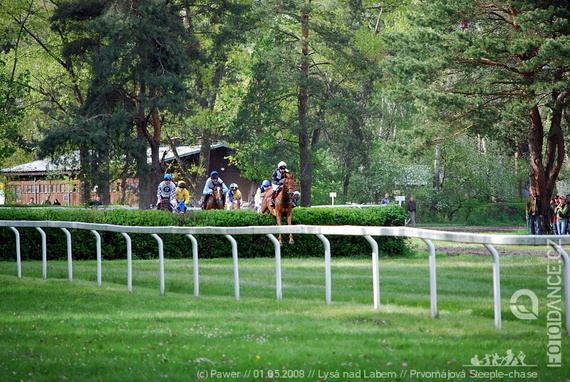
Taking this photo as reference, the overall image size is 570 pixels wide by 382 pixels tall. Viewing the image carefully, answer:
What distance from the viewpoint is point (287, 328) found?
8.40 m

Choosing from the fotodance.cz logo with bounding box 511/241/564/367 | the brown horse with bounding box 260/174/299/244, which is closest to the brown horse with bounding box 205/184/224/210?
the brown horse with bounding box 260/174/299/244

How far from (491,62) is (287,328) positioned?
2197 cm

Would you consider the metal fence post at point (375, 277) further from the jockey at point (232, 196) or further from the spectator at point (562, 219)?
the jockey at point (232, 196)

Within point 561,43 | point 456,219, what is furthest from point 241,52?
point 561,43

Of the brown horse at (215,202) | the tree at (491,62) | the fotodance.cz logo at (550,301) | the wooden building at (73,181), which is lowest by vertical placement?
the fotodance.cz logo at (550,301)

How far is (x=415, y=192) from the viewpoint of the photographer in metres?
49.2

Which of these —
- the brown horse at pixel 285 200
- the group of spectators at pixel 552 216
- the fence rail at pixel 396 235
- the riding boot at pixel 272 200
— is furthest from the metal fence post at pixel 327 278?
the group of spectators at pixel 552 216

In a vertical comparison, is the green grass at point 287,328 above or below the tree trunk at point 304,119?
below

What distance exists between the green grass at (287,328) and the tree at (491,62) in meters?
17.7

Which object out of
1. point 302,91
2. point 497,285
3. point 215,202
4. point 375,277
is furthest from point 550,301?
point 302,91

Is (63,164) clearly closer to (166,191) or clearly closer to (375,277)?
(166,191)

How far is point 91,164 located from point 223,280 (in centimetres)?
2736

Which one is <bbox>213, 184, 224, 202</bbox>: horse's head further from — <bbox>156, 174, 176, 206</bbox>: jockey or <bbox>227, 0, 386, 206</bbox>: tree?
<bbox>227, 0, 386, 206</bbox>: tree

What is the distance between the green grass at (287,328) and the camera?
21.9ft
